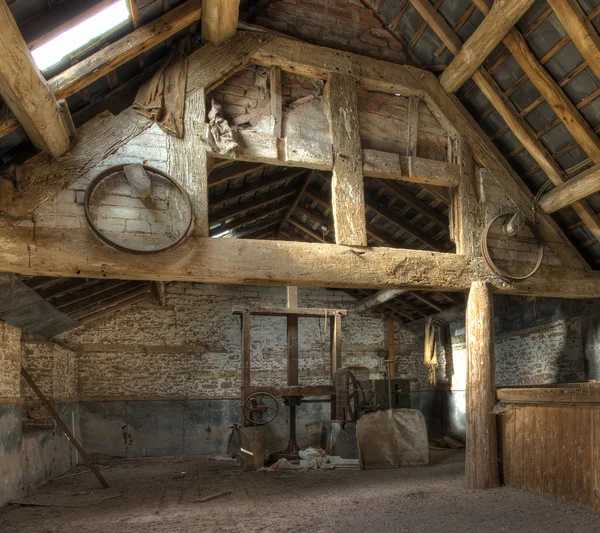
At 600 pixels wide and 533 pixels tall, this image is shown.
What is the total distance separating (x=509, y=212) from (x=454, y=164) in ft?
3.25

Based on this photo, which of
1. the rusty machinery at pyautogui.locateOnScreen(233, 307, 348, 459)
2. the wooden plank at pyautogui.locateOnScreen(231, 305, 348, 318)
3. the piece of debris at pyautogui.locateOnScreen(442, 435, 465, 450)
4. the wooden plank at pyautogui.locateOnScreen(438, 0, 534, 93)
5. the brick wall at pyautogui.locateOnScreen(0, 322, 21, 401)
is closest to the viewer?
the wooden plank at pyautogui.locateOnScreen(438, 0, 534, 93)

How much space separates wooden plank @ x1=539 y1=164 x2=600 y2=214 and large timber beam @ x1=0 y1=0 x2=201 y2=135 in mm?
4836

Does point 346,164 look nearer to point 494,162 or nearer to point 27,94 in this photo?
point 494,162

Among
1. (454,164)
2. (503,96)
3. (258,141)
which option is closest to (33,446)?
(258,141)

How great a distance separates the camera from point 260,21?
21.2 feet

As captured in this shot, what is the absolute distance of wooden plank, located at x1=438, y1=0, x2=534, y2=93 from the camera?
543 cm

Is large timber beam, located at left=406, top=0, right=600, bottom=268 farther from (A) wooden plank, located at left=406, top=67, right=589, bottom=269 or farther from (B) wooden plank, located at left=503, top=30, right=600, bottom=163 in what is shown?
(B) wooden plank, located at left=503, top=30, right=600, bottom=163

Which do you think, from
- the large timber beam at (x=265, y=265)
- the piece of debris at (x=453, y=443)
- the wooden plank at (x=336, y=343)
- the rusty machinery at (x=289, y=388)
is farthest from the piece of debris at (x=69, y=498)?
the piece of debris at (x=453, y=443)

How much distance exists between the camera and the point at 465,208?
6.84 meters

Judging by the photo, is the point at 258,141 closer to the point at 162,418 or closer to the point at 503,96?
the point at 503,96

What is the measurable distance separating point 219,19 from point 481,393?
5428 mm

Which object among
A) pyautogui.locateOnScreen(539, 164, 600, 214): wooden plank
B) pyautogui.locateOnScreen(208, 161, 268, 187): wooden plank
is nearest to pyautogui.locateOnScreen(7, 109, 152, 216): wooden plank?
pyautogui.locateOnScreen(208, 161, 268, 187): wooden plank

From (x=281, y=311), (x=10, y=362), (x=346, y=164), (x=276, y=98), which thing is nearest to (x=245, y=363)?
(x=281, y=311)

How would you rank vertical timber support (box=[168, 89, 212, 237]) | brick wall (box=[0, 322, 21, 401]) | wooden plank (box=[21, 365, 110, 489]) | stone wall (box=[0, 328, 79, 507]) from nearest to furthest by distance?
vertical timber support (box=[168, 89, 212, 237]) < stone wall (box=[0, 328, 79, 507]) < brick wall (box=[0, 322, 21, 401]) < wooden plank (box=[21, 365, 110, 489])
